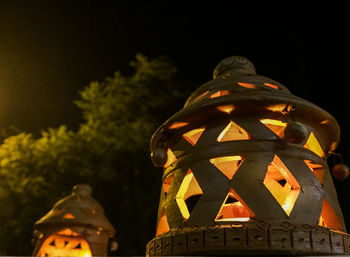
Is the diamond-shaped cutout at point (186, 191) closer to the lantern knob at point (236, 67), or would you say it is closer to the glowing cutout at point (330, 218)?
→ the glowing cutout at point (330, 218)

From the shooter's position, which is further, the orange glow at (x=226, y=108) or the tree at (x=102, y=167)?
the tree at (x=102, y=167)

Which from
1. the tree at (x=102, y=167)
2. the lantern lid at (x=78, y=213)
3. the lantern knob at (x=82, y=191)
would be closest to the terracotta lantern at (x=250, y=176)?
the lantern lid at (x=78, y=213)

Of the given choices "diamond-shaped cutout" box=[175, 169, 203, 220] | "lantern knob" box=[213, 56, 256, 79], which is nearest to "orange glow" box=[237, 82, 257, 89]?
"lantern knob" box=[213, 56, 256, 79]

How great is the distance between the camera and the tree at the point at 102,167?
29.0 ft

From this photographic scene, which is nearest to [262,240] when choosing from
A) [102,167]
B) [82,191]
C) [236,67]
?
[236,67]

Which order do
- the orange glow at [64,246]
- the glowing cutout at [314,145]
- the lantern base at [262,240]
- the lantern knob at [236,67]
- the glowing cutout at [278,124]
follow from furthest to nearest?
1. the orange glow at [64,246]
2. the lantern knob at [236,67]
3. the glowing cutout at [314,145]
4. the glowing cutout at [278,124]
5. the lantern base at [262,240]

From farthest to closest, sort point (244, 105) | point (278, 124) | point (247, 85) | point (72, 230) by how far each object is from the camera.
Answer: point (72, 230) → point (247, 85) → point (278, 124) → point (244, 105)

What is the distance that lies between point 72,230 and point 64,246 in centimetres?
32

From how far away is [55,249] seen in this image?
5.91 m

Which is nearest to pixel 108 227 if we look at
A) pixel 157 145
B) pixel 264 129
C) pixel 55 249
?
pixel 55 249

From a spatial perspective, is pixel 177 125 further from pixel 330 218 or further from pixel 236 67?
pixel 330 218

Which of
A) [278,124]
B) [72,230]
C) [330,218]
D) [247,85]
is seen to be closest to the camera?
[330,218]

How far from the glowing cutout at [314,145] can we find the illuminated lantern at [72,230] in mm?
4162

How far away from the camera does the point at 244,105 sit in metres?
2.85
